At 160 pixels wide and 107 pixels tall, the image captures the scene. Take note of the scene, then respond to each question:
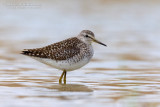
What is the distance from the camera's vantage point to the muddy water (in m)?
10.2

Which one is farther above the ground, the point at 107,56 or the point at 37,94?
the point at 107,56

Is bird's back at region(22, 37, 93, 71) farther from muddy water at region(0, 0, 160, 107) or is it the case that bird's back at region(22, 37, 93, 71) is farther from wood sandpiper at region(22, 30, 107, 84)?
muddy water at region(0, 0, 160, 107)

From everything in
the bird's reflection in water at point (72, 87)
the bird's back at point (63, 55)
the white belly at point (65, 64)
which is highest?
the bird's back at point (63, 55)

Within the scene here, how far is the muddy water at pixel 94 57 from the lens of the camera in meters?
10.2

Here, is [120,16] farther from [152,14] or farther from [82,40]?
[82,40]

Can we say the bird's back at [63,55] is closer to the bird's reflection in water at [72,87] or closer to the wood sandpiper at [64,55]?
the wood sandpiper at [64,55]

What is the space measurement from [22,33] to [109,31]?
12.8 ft

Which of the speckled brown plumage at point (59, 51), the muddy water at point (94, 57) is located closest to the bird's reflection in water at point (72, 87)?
the muddy water at point (94, 57)

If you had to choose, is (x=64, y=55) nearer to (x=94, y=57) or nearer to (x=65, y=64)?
(x=65, y=64)

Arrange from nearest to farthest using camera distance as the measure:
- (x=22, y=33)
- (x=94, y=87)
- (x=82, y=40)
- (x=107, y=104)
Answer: (x=107, y=104) → (x=94, y=87) → (x=82, y=40) → (x=22, y=33)

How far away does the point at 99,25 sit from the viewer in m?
22.4

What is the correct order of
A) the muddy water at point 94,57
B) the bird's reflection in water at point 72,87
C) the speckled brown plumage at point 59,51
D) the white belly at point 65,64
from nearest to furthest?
the muddy water at point 94,57 < the bird's reflection in water at point 72,87 < the white belly at point 65,64 < the speckled brown plumage at point 59,51

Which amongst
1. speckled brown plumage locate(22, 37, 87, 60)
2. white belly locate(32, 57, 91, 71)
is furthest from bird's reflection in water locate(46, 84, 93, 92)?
speckled brown plumage locate(22, 37, 87, 60)

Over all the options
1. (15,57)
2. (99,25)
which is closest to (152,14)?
(99,25)
